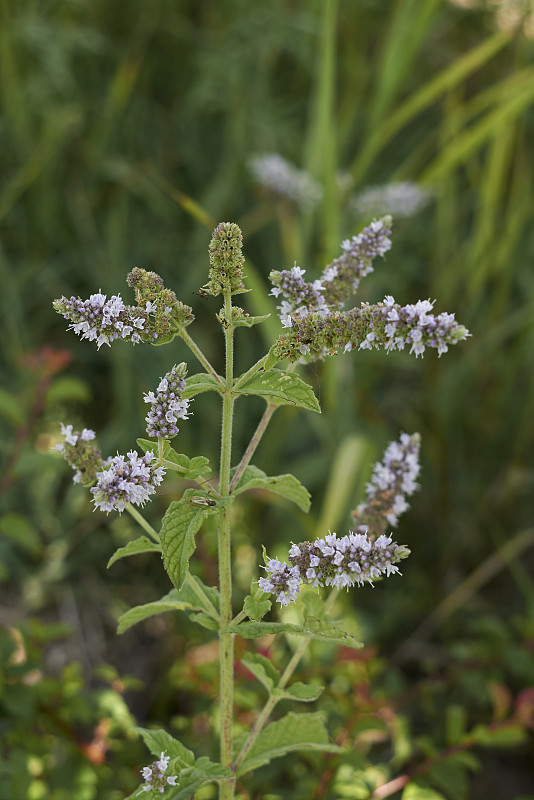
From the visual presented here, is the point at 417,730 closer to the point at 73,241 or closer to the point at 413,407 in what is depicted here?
the point at 413,407

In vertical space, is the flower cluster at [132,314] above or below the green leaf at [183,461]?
above

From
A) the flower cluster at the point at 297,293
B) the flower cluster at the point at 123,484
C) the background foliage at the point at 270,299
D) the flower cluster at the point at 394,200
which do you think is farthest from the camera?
the flower cluster at the point at 394,200

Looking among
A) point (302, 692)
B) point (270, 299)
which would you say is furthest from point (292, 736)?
point (270, 299)

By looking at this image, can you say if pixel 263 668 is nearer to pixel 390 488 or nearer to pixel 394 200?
pixel 390 488

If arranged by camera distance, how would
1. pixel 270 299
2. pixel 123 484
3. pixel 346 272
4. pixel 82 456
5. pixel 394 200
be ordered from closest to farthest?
pixel 123 484, pixel 82 456, pixel 346 272, pixel 394 200, pixel 270 299

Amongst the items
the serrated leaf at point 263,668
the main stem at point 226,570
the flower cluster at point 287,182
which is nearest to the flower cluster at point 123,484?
the main stem at point 226,570

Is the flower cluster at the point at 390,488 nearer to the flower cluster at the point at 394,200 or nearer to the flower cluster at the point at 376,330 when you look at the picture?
the flower cluster at the point at 376,330

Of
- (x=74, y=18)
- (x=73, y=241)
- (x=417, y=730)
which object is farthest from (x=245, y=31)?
(x=417, y=730)

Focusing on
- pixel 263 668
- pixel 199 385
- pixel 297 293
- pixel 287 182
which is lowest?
pixel 263 668
